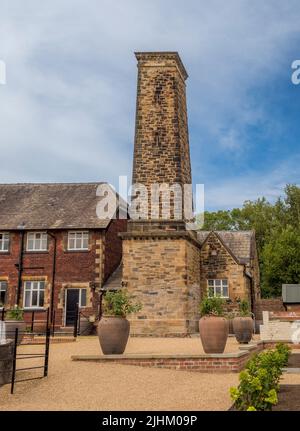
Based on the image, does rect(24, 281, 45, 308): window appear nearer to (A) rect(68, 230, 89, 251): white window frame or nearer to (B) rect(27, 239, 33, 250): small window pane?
(B) rect(27, 239, 33, 250): small window pane

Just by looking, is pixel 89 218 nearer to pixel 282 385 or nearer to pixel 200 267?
pixel 200 267

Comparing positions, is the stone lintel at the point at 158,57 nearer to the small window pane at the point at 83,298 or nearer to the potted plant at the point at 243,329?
the small window pane at the point at 83,298

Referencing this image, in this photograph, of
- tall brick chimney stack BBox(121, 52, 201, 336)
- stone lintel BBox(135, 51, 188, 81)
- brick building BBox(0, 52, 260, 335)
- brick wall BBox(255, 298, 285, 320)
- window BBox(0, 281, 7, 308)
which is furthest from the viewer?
brick wall BBox(255, 298, 285, 320)

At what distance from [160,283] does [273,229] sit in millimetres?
29249

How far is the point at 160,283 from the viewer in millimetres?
22062

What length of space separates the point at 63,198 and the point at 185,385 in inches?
891

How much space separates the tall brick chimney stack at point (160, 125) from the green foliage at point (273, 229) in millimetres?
18449

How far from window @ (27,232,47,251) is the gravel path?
670 inches

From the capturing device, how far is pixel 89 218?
28.0 m

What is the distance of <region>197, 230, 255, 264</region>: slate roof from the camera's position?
3083 centimetres

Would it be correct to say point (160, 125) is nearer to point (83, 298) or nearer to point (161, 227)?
point (161, 227)

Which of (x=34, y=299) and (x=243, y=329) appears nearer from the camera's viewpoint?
(x=243, y=329)

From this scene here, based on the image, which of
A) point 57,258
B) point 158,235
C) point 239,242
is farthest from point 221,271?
point 57,258

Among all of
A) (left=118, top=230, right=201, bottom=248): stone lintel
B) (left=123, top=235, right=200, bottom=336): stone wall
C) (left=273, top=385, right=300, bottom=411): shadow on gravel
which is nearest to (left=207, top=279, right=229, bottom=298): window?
(left=123, top=235, right=200, bottom=336): stone wall
